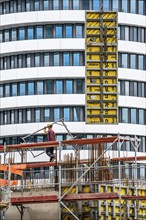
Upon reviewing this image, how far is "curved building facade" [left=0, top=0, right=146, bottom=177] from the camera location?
90438 mm

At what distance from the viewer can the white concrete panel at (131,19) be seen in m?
92.5

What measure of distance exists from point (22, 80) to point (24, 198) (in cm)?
5151

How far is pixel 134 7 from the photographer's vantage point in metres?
94.1

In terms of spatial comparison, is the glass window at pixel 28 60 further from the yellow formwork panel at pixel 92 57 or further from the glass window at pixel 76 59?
the yellow formwork panel at pixel 92 57

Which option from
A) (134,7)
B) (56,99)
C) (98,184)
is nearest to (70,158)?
(98,184)

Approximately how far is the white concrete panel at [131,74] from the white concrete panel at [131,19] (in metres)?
5.61

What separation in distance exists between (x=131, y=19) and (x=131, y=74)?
667cm

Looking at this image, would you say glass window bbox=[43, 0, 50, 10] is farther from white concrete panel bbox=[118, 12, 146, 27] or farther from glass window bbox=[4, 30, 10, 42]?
white concrete panel bbox=[118, 12, 146, 27]

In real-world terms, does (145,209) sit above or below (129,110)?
below

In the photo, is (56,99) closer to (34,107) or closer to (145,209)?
(34,107)

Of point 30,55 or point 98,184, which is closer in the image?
point 98,184

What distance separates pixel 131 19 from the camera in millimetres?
92875

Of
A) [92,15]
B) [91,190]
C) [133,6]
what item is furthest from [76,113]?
[91,190]

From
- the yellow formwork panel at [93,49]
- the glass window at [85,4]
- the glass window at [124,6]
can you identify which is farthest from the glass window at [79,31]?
the glass window at [124,6]
